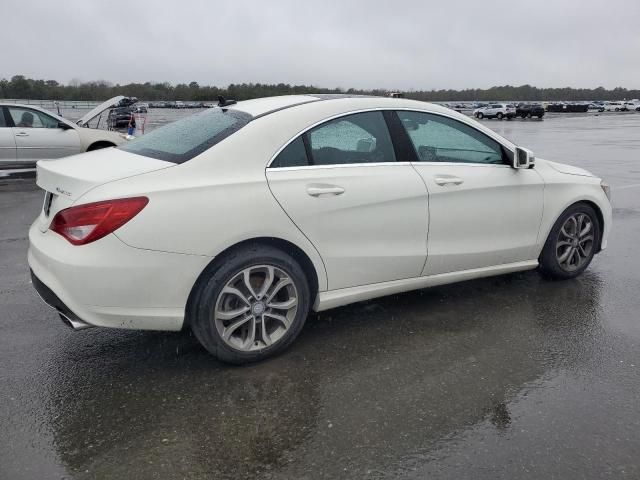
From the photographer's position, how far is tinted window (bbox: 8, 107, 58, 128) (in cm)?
1146

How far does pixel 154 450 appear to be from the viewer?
104 inches

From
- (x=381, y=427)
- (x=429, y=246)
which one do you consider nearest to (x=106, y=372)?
(x=381, y=427)

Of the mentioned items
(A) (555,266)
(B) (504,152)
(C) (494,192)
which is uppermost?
(B) (504,152)

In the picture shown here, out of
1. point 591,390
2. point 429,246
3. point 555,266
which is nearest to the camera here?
point 591,390

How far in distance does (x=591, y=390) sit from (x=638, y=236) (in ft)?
13.6

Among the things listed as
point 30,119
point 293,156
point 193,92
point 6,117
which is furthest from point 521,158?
point 193,92

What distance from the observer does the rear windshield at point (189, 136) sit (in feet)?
11.3

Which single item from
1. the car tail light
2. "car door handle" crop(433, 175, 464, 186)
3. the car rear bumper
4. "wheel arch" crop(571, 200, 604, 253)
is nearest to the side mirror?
"car door handle" crop(433, 175, 464, 186)

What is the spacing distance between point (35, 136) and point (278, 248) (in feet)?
33.1

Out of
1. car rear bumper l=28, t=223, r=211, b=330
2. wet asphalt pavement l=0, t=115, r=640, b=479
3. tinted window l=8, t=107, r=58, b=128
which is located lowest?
wet asphalt pavement l=0, t=115, r=640, b=479

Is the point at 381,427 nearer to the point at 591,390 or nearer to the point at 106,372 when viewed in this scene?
the point at 591,390

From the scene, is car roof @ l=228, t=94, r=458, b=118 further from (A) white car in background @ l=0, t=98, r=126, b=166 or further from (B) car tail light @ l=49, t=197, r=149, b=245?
(A) white car in background @ l=0, t=98, r=126, b=166

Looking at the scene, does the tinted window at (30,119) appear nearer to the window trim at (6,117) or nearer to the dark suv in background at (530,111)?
the window trim at (6,117)

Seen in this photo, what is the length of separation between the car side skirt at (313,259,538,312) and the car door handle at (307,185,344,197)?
642 mm
